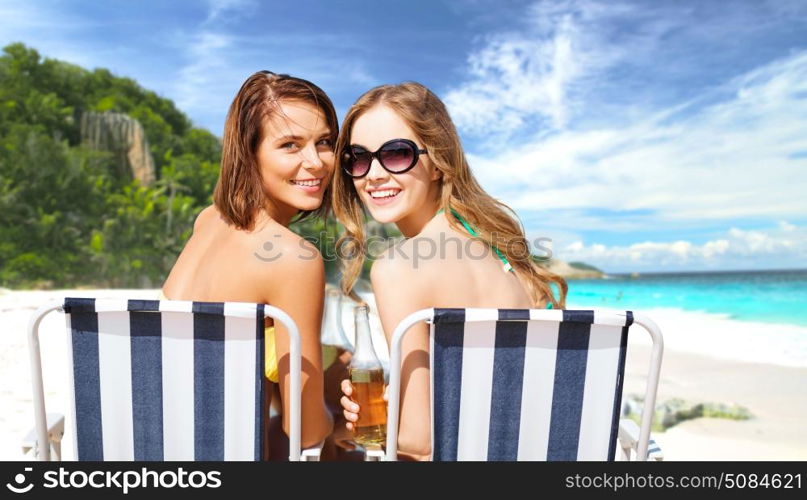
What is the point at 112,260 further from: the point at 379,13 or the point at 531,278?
the point at 531,278

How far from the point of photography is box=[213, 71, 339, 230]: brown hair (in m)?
2.37

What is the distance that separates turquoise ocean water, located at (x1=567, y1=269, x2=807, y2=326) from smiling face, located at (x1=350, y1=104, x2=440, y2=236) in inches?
1086

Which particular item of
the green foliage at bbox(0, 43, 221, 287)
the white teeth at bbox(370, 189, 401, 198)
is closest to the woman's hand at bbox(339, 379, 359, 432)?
the white teeth at bbox(370, 189, 401, 198)

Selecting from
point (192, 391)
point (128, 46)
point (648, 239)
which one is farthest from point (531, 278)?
point (648, 239)

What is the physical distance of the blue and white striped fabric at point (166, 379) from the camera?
5.70ft

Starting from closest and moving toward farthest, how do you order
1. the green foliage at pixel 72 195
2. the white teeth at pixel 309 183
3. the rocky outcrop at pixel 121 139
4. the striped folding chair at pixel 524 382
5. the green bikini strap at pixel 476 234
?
the striped folding chair at pixel 524 382
the green bikini strap at pixel 476 234
the white teeth at pixel 309 183
the green foliage at pixel 72 195
the rocky outcrop at pixel 121 139

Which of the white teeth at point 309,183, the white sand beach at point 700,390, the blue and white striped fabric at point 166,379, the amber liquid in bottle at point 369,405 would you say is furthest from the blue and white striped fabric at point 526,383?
the white sand beach at point 700,390

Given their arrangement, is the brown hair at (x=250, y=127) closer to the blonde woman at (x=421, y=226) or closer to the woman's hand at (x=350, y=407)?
the blonde woman at (x=421, y=226)

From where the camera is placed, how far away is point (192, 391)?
5.93 feet

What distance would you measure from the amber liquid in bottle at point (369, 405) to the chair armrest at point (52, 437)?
3.25ft

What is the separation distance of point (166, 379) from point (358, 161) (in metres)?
1.10

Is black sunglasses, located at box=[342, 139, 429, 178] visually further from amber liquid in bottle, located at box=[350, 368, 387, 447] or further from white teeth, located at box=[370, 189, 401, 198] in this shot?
amber liquid in bottle, located at box=[350, 368, 387, 447]

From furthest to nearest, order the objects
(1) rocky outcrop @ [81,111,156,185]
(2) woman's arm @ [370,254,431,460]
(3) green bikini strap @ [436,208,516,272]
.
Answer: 1. (1) rocky outcrop @ [81,111,156,185]
2. (3) green bikini strap @ [436,208,516,272]
3. (2) woman's arm @ [370,254,431,460]

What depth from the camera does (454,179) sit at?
2.38 meters
